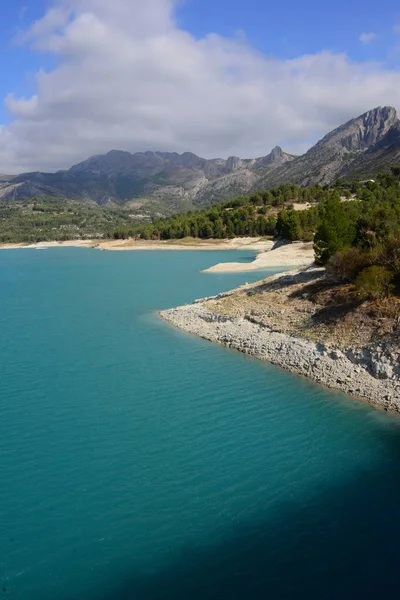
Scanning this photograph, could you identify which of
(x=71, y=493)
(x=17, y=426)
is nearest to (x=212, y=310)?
(x=17, y=426)

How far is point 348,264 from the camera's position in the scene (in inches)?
1542

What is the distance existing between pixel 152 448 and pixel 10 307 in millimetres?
39711

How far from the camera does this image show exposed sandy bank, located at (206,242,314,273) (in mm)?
79812

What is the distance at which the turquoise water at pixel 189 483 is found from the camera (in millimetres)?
12727

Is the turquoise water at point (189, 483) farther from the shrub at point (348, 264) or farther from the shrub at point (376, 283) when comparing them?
the shrub at point (348, 264)

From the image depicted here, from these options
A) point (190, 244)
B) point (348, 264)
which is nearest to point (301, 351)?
point (348, 264)

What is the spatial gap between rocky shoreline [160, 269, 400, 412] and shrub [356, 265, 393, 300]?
5244 mm

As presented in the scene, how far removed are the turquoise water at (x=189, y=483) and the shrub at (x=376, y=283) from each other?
29.3 ft

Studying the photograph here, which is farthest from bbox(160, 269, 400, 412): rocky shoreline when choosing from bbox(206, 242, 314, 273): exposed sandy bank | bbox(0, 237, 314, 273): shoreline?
bbox(206, 242, 314, 273): exposed sandy bank

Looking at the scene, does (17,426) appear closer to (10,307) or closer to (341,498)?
(341,498)

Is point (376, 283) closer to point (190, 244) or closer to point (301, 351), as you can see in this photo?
point (301, 351)

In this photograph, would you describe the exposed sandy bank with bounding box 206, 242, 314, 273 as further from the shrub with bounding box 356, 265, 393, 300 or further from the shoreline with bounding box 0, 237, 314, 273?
the shrub with bounding box 356, 265, 393, 300

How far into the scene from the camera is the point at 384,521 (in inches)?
577

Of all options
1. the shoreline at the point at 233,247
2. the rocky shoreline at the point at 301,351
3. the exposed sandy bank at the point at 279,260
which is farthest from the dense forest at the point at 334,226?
the rocky shoreline at the point at 301,351
